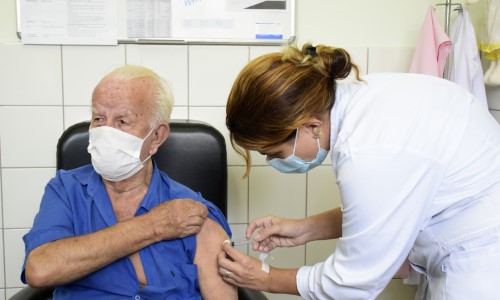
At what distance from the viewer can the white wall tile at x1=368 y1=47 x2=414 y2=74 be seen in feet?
6.74

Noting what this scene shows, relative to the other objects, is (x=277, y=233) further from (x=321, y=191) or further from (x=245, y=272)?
(x=321, y=191)

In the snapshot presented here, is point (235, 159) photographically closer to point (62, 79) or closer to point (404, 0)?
point (62, 79)

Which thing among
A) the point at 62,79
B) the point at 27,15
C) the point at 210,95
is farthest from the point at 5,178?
the point at 210,95

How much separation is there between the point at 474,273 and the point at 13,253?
172 centimetres

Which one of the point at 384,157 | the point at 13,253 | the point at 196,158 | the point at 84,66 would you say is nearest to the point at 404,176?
the point at 384,157

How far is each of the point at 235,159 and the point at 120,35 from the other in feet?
2.18

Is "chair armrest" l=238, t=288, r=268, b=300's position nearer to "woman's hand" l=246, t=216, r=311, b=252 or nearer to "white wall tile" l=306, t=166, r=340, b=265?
"woman's hand" l=246, t=216, r=311, b=252

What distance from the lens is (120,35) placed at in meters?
1.91

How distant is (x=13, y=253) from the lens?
200 cm

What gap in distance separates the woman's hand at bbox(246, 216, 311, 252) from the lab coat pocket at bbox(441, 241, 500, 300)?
1.51 feet

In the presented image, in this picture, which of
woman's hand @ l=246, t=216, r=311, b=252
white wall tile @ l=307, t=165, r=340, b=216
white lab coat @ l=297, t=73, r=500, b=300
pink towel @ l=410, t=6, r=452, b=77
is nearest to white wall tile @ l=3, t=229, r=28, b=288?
woman's hand @ l=246, t=216, r=311, b=252

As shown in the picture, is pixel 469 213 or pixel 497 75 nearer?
pixel 469 213

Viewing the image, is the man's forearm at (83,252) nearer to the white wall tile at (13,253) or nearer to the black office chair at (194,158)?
the black office chair at (194,158)

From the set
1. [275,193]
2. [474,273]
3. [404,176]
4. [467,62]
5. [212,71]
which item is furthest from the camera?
[275,193]
